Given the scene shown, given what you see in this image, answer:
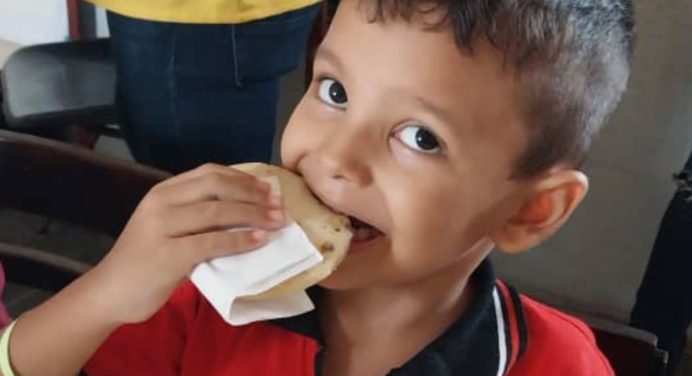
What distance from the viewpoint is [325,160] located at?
77 centimetres

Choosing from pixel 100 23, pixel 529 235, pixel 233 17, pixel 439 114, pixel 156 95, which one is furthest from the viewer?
pixel 100 23

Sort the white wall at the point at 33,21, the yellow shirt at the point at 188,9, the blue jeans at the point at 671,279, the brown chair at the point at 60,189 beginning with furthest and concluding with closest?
the white wall at the point at 33,21, the blue jeans at the point at 671,279, the yellow shirt at the point at 188,9, the brown chair at the point at 60,189

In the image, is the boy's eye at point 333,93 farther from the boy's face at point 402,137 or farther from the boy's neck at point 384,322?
the boy's neck at point 384,322

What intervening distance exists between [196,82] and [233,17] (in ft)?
0.39

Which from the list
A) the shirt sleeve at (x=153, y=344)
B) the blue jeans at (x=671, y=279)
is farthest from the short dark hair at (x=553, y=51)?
the blue jeans at (x=671, y=279)

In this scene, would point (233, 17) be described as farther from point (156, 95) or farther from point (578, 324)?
point (578, 324)

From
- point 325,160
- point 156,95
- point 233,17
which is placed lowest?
point 156,95

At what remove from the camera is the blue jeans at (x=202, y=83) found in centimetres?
138

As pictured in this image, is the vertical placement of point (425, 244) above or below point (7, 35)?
above

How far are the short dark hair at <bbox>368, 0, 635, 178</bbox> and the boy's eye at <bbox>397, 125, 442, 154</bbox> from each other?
0.06 metres

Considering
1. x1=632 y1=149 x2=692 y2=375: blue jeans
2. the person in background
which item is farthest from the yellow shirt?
x1=632 y1=149 x2=692 y2=375: blue jeans

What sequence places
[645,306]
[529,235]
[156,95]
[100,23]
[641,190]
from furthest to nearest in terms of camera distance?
[100,23], [641,190], [645,306], [156,95], [529,235]

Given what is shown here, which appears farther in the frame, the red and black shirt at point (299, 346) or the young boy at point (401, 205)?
the red and black shirt at point (299, 346)

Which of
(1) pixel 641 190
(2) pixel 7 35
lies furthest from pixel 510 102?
(2) pixel 7 35
